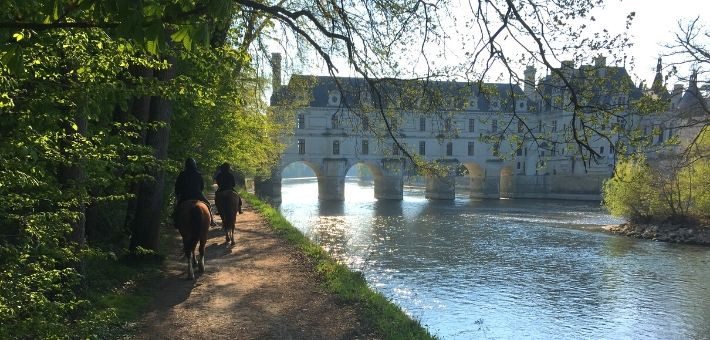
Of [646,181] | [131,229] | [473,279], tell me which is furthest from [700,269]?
[131,229]

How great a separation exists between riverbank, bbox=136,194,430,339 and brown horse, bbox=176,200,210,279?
427 mm

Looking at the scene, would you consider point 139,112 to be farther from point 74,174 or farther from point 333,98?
point 333,98

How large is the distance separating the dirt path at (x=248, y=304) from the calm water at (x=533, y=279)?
3.51m

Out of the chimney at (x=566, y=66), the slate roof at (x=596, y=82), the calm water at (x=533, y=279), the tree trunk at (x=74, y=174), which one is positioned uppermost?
the chimney at (x=566, y=66)

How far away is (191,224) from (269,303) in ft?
Result: 6.82

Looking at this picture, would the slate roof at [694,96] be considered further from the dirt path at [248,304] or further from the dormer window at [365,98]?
the dirt path at [248,304]

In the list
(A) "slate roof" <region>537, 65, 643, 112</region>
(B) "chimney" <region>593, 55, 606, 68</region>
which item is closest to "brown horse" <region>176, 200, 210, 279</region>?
(A) "slate roof" <region>537, 65, 643, 112</region>

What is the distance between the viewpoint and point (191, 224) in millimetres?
8680

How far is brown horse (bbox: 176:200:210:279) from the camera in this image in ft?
28.4

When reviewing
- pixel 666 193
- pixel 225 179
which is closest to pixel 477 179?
pixel 666 193

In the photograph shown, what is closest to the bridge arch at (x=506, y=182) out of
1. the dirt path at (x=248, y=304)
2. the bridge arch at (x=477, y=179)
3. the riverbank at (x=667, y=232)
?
the bridge arch at (x=477, y=179)

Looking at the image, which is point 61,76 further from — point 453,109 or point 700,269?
point 700,269

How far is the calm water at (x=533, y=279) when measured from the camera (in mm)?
12070

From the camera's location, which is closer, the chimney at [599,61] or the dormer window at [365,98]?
the chimney at [599,61]
